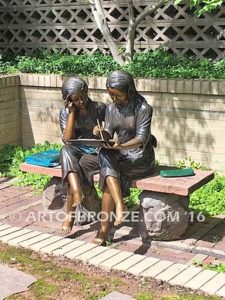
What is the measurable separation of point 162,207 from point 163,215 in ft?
0.25

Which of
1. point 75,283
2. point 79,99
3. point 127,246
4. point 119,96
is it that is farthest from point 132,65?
point 75,283

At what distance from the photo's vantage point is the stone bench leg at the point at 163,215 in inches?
195

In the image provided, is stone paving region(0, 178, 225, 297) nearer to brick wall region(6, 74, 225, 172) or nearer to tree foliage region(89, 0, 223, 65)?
brick wall region(6, 74, 225, 172)

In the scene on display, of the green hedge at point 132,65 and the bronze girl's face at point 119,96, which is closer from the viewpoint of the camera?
the bronze girl's face at point 119,96

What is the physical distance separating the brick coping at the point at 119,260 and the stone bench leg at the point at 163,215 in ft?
1.82

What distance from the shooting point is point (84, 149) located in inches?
211

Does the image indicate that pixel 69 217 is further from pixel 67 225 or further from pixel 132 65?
pixel 132 65

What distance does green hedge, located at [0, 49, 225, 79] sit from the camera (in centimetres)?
737

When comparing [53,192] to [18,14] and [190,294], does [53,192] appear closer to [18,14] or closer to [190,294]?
[190,294]

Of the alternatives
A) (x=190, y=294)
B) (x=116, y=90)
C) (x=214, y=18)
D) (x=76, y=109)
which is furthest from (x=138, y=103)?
(x=214, y=18)

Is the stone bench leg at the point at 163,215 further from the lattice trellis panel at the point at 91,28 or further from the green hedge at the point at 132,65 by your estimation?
the lattice trellis panel at the point at 91,28

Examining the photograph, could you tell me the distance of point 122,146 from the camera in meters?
4.78

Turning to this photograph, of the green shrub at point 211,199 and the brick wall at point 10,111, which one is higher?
the brick wall at point 10,111

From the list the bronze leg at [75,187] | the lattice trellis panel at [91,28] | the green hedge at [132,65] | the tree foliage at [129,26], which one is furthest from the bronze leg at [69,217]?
the lattice trellis panel at [91,28]
